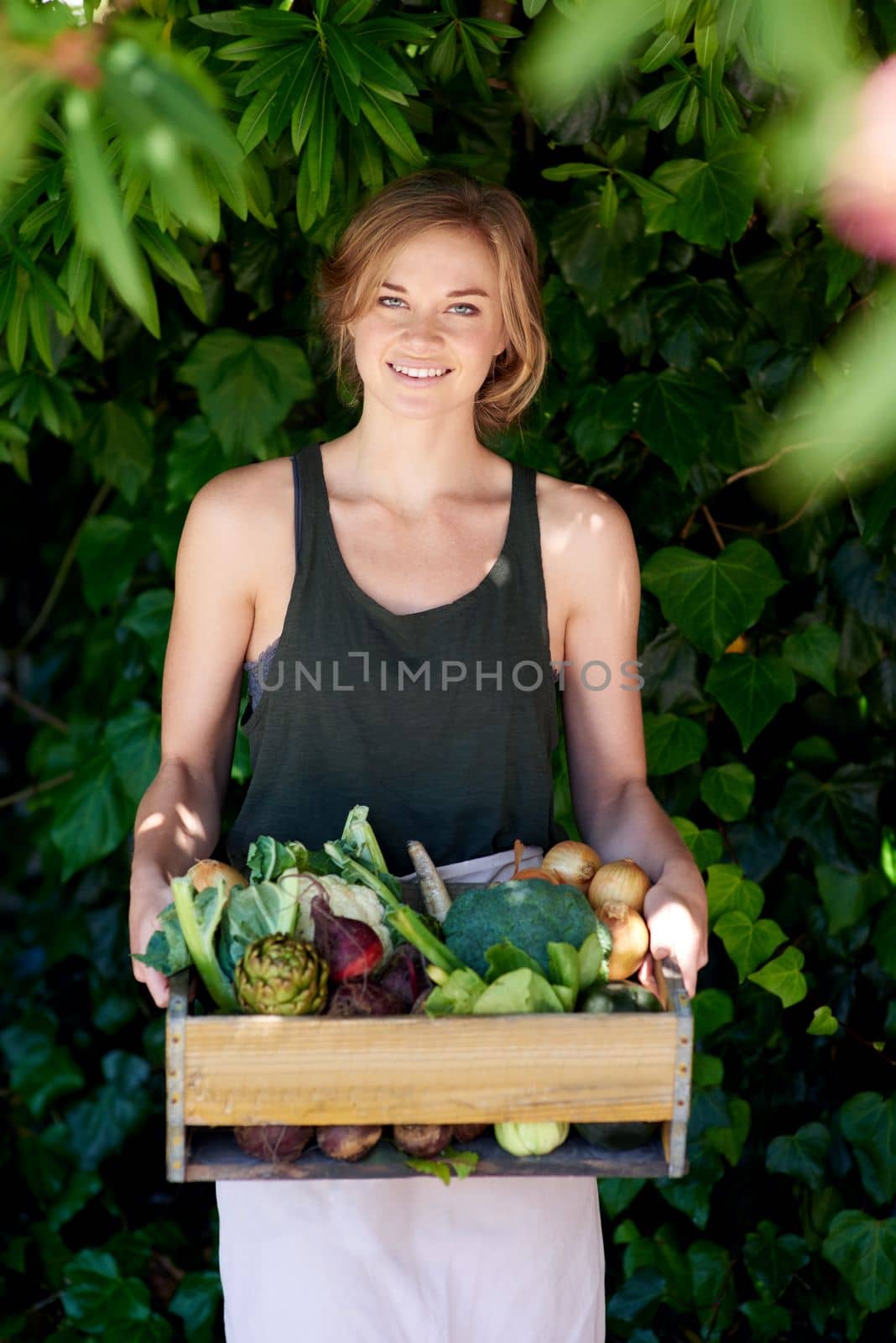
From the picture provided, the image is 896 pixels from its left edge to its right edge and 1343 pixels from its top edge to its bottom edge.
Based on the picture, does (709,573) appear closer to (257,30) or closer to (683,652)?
(683,652)

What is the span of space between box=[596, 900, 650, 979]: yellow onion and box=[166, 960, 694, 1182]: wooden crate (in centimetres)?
14

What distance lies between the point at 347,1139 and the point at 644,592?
123cm

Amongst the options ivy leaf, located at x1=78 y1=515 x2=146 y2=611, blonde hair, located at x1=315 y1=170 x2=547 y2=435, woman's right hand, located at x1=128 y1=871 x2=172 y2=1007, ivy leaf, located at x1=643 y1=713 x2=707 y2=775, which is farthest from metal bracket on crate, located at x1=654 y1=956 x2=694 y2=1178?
ivy leaf, located at x1=78 y1=515 x2=146 y2=611

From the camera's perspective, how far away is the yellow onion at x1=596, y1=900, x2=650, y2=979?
1314 mm

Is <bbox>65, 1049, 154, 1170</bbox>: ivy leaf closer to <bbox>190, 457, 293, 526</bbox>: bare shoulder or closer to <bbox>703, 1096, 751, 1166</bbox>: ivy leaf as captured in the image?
<bbox>703, 1096, 751, 1166</bbox>: ivy leaf

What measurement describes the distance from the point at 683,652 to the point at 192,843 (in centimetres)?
92

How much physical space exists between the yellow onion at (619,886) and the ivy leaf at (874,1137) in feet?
3.56

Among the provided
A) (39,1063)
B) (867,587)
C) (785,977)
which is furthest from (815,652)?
(39,1063)

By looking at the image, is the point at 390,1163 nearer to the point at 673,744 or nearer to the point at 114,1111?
the point at 673,744

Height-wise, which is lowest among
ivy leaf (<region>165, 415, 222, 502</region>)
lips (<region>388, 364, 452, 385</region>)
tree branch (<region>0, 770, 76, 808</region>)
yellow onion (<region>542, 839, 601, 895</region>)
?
yellow onion (<region>542, 839, 601, 895</region>)

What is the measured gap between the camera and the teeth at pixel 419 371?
1604mm

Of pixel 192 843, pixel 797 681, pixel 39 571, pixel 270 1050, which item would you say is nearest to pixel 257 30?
pixel 192 843

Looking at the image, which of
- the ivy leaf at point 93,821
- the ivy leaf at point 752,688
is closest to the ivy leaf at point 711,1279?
the ivy leaf at point 752,688

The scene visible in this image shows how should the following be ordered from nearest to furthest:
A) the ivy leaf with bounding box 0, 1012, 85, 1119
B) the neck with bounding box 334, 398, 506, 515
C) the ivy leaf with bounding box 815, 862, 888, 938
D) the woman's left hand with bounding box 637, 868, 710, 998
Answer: the woman's left hand with bounding box 637, 868, 710, 998 → the neck with bounding box 334, 398, 506, 515 → the ivy leaf with bounding box 815, 862, 888, 938 → the ivy leaf with bounding box 0, 1012, 85, 1119
